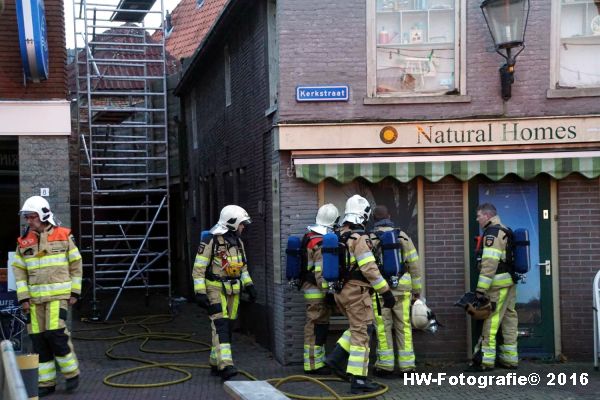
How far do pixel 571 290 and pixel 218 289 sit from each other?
4.19 m

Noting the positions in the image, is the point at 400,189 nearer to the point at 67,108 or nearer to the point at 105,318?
the point at 67,108

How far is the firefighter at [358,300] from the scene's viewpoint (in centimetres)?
878

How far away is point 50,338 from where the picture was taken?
360 inches

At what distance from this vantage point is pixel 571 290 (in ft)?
35.0

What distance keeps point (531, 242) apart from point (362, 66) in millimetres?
2887

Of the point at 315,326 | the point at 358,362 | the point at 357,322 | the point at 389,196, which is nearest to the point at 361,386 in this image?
the point at 358,362

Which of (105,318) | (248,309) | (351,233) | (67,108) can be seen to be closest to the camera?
(351,233)

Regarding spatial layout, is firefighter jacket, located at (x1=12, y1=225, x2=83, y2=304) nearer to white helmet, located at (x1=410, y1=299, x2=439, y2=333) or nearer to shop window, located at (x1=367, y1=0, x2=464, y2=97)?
white helmet, located at (x1=410, y1=299, x2=439, y2=333)

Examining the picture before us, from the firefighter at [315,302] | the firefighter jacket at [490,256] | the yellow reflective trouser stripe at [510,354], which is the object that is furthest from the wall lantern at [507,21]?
the yellow reflective trouser stripe at [510,354]

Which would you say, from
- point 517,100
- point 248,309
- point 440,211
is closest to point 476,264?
point 440,211

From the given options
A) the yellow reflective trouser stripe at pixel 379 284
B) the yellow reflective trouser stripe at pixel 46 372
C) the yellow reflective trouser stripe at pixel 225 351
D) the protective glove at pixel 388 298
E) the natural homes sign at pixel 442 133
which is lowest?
the yellow reflective trouser stripe at pixel 46 372

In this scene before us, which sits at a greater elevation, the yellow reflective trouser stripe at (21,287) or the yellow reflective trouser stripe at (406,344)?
the yellow reflective trouser stripe at (21,287)

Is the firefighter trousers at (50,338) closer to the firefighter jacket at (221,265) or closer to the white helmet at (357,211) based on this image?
the firefighter jacket at (221,265)

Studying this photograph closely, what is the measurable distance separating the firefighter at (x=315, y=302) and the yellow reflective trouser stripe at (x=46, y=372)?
2.72 m
